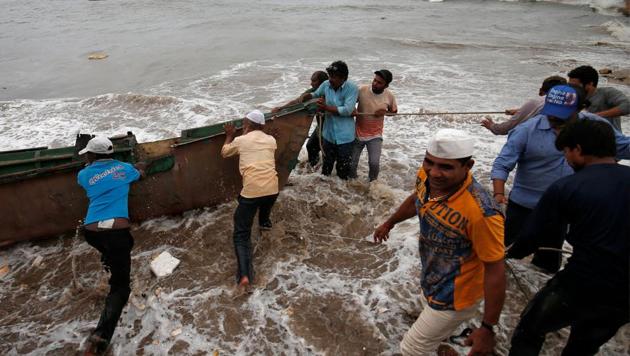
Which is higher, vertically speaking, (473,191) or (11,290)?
(473,191)

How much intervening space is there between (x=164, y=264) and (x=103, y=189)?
1337mm

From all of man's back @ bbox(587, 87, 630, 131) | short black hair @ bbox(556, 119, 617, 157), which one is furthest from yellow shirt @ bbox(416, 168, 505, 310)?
man's back @ bbox(587, 87, 630, 131)

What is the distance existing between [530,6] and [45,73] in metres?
33.1

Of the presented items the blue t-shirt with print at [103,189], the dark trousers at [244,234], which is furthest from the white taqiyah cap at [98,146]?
the dark trousers at [244,234]

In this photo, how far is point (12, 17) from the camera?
1073 inches

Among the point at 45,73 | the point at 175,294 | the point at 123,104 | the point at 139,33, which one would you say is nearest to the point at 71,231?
the point at 175,294

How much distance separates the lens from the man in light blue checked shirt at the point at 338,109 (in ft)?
15.8

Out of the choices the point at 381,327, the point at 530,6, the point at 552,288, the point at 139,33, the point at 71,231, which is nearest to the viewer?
the point at 552,288

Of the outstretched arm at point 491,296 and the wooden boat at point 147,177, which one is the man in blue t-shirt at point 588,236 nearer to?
the outstretched arm at point 491,296

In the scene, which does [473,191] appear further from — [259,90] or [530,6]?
[530,6]

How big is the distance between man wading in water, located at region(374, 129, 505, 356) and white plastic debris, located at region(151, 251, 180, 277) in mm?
2946

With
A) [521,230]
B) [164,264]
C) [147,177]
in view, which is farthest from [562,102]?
[147,177]

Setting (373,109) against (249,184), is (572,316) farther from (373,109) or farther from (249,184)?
(373,109)

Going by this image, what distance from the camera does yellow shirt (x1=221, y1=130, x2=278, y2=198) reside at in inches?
153
